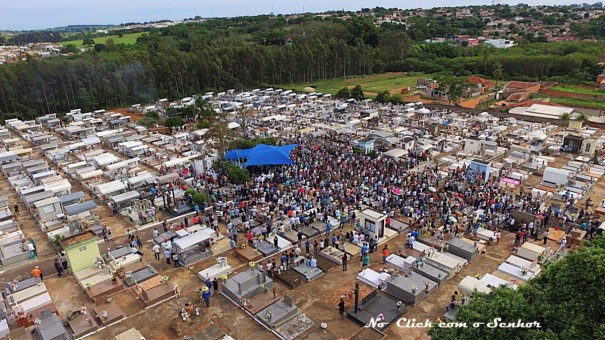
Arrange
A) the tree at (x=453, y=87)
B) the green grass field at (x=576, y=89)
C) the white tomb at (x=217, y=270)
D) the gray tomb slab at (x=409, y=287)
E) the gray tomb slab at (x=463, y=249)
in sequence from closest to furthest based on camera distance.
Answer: the gray tomb slab at (x=409, y=287) < the white tomb at (x=217, y=270) < the gray tomb slab at (x=463, y=249) < the tree at (x=453, y=87) < the green grass field at (x=576, y=89)

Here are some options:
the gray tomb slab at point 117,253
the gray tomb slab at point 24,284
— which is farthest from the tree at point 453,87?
the gray tomb slab at point 24,284

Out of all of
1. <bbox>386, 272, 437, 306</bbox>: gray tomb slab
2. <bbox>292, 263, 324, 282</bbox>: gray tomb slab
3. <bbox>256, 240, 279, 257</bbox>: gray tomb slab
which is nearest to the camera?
<bbox>386, 272, 437, 306</bbox>: gray tomb slab

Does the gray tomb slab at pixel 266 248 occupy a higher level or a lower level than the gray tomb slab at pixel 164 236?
lower

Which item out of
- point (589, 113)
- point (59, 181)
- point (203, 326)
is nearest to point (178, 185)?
point (59, 181)

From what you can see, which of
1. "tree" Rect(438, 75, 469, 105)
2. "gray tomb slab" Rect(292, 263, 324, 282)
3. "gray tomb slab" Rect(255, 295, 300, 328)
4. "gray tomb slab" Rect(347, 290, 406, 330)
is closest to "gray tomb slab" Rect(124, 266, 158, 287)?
"gray tomb slab" Rect(255, 295, 300, 328)

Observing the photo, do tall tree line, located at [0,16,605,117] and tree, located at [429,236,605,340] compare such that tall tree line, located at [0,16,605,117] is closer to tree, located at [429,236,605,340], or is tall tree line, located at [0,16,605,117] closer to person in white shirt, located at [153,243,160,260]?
person in white shirt, located at [153,243,160,260]

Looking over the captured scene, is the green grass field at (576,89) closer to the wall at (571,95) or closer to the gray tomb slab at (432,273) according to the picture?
the wall at (571,95)
